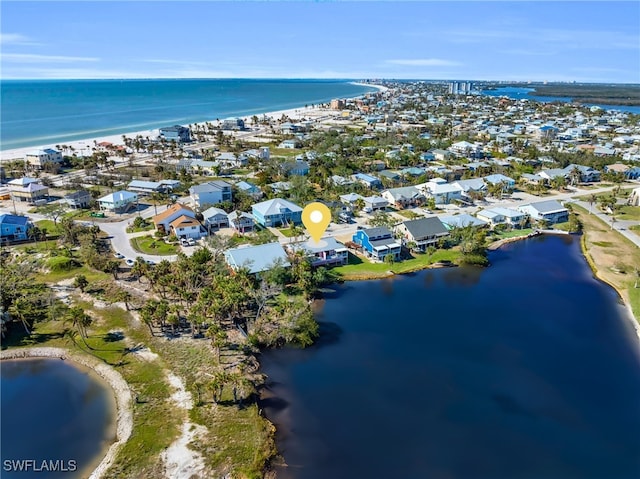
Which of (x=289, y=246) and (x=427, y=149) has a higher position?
(x=427, y=149)

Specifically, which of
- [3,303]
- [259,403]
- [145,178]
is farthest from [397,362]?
[145,178]

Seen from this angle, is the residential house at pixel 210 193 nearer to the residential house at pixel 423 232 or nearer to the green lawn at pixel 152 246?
the green lawn at pixel 152 246

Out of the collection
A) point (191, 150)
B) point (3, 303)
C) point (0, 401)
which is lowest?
point (0, 401)

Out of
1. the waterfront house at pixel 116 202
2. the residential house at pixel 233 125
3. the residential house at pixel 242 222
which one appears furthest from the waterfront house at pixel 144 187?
the residential house at pixel 233 125

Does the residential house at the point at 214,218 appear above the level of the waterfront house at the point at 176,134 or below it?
below

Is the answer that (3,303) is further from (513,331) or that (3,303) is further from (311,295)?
(513,331)

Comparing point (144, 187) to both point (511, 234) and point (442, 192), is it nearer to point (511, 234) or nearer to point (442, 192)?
point (442, 192)
